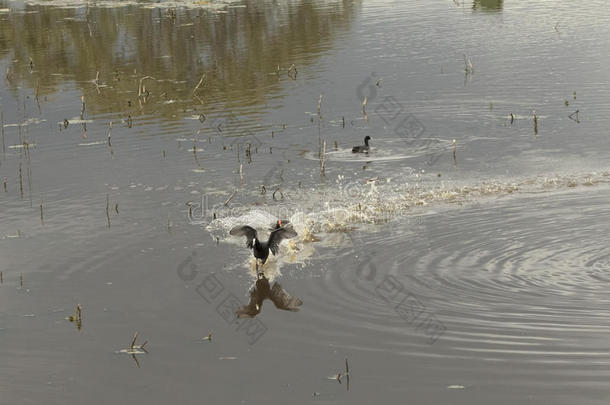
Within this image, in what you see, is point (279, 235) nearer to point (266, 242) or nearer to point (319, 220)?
point (266, 242)

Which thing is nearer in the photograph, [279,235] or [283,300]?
[283,300]

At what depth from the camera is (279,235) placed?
15.0 m

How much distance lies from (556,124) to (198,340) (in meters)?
13.7

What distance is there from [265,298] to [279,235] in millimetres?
1498

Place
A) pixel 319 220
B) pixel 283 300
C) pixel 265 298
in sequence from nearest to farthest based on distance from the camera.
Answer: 1. pixel 283 300
2. pixel 265 298
3. pixel 319 220

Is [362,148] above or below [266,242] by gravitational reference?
above

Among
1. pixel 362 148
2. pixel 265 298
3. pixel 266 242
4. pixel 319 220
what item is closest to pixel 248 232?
pixel 266 242

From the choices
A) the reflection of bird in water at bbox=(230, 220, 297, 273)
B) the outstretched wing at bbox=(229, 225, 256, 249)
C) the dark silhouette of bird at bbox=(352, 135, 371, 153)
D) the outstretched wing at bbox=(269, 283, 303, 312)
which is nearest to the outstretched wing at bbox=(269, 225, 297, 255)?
the reflection of bird in water at bbox=(230, 220, 297, 273)

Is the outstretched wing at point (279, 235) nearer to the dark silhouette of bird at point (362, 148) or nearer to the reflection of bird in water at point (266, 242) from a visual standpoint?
the reflection of bird in water at point (266, 242)

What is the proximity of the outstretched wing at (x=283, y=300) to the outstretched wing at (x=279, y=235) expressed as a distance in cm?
102

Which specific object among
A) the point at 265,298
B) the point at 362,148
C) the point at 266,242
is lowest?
the point at 265,298

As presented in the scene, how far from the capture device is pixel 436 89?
2750 cm

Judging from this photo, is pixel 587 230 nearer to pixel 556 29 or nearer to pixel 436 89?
pixel 436 89

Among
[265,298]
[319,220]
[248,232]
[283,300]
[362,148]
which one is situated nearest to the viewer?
[283,300]
